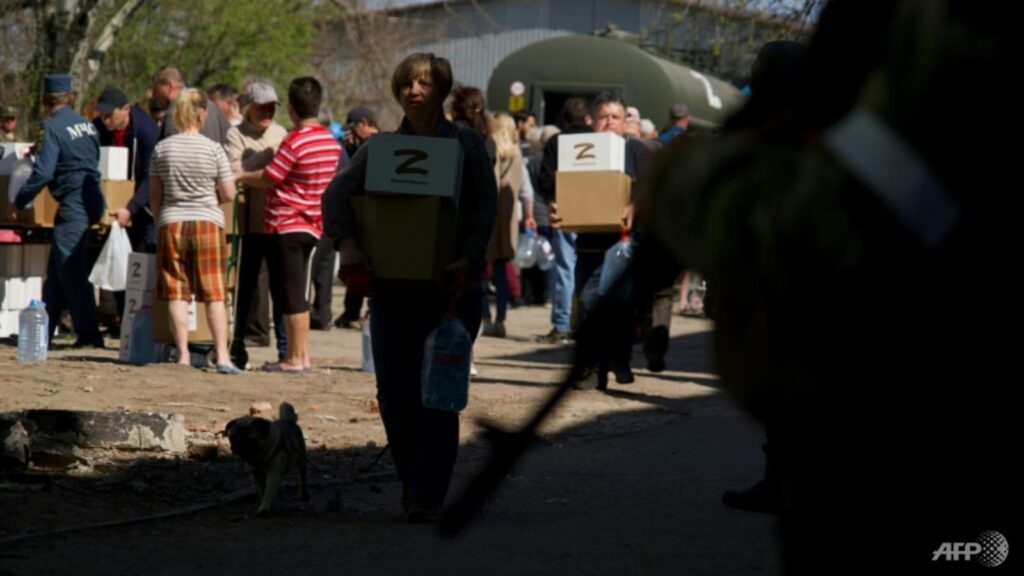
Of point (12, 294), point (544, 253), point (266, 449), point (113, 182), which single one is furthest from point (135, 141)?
point (266, 449)

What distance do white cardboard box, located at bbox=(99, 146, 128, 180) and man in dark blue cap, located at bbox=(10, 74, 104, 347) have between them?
543 mm

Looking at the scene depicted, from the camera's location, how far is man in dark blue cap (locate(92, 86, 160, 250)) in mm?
14367

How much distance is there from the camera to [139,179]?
47.7 feet

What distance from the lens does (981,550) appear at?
2.78 m

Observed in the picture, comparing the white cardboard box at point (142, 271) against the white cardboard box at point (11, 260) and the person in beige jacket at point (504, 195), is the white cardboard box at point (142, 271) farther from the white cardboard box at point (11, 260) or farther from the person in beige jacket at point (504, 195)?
the person in beige jacket at point (504, 195)

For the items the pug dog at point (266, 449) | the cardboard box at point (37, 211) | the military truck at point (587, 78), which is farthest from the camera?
the military truck at point (587, 78)

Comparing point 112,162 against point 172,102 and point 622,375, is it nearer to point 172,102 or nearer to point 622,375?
point 172,102

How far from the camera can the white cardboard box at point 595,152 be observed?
13172 mm

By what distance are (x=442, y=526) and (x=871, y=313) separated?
3.32ft

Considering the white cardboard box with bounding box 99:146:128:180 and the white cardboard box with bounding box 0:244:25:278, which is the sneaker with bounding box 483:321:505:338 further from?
Answer: the white cardboard box with bounding box 0:244:25:278

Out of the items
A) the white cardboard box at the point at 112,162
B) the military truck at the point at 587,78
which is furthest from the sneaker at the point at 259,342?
the military truck at the point at 587,78

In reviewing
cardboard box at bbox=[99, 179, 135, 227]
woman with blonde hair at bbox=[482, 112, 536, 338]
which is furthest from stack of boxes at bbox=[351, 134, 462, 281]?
woman with blonde hair at bbox=[482, 112, 536, 338]

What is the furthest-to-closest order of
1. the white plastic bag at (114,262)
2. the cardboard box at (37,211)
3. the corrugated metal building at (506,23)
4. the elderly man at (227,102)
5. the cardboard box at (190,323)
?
the corrugated metal building at (506,23), the elderly man at (227,102), the cardboard box at (37,211), the white plastic bag at (114,262), the cardboard box at (190,323)

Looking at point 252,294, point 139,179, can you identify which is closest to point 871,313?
point 252,294
